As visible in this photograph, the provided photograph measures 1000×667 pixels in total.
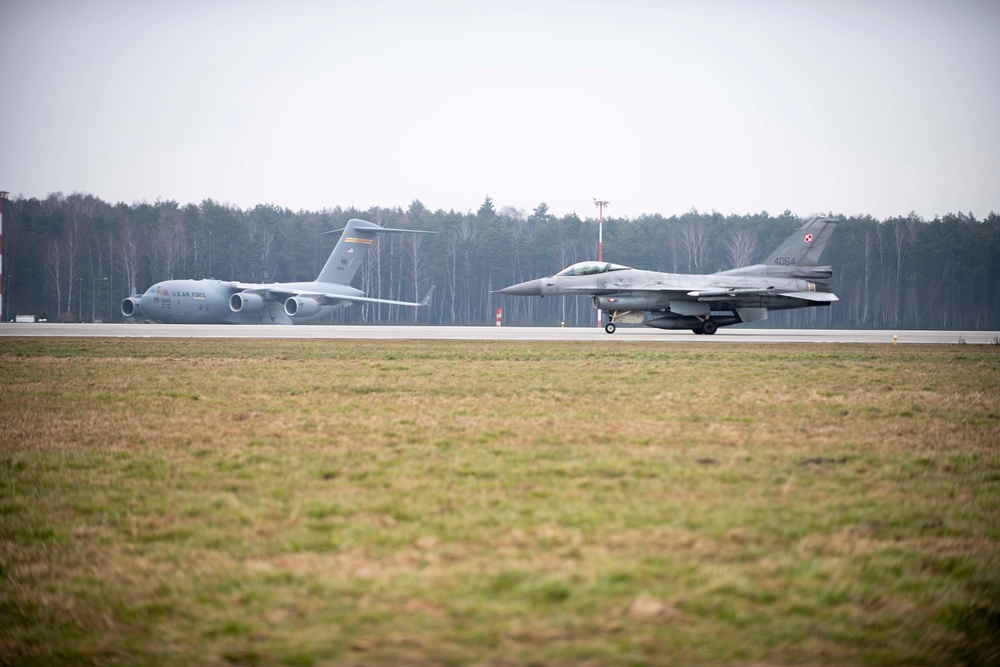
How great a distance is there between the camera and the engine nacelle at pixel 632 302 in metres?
32.6

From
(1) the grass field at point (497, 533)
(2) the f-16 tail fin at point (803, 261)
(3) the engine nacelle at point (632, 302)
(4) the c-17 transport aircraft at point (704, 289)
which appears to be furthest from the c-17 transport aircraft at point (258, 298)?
(1) the grass field at point (497, 533)

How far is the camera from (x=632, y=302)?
32.6m

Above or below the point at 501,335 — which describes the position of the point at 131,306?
above

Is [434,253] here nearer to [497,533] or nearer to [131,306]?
[131,306]

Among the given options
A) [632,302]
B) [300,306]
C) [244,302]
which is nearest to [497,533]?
[632,302]

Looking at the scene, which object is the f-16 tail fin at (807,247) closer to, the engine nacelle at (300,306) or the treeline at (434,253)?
the engine nacelle at (300,306)

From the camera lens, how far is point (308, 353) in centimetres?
2041

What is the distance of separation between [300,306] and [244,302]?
292 centimetres

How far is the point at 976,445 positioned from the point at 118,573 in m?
6.99

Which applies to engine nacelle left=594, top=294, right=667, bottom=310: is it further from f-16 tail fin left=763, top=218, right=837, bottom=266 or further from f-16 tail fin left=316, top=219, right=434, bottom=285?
f-16 tail fin left=316, top=219, right=434, bottom=285

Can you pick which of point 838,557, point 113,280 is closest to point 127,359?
point 838,557

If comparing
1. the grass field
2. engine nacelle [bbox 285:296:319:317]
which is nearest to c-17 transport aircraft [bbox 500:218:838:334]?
engine nacelle [bbox 285:296:319:317]

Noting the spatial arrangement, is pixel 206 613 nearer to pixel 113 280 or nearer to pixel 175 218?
pixel 113 280

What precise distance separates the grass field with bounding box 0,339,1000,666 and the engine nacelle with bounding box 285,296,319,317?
118 feet
